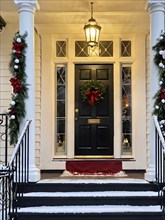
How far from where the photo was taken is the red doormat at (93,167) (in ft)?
22.3

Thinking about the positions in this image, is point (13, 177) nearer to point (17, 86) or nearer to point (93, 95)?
point (17, 86)

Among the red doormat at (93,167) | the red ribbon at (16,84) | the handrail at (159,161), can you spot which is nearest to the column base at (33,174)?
the red doormat at (93,167)

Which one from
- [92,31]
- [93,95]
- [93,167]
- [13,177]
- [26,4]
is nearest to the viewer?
[13,177]

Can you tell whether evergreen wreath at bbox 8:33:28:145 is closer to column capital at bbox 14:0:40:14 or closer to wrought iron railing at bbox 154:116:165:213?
column capital at bbox 14:0:40:14

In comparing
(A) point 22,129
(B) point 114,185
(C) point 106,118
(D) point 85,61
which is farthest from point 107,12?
(B) point 114,185

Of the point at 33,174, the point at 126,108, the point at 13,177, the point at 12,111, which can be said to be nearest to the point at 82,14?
the point at 126,108

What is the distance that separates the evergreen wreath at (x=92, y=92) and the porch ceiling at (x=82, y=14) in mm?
1090

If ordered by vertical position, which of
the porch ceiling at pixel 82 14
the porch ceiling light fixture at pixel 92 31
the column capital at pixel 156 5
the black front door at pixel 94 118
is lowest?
the black front door at pixel 94 118

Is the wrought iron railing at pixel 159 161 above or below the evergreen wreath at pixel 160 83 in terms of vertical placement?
below

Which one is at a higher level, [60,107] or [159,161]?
[60,107]

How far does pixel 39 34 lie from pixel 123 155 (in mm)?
3001

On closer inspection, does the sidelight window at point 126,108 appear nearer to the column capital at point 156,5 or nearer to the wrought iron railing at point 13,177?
the column capital at point 156,5

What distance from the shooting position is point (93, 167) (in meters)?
6.88

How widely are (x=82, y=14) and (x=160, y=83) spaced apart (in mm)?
2285
